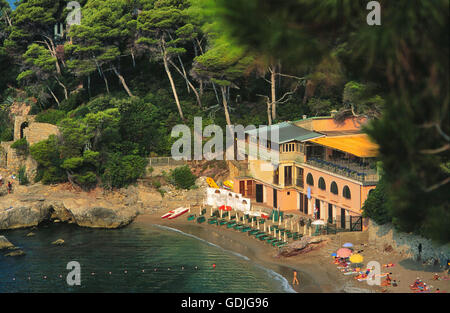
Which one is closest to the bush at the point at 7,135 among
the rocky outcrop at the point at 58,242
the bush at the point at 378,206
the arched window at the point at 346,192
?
the rocky outcrop at the point at 58,242

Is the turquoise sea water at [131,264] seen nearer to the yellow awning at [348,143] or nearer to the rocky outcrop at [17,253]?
the rocky outcrop at [17,253]

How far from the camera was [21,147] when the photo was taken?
71812 mm

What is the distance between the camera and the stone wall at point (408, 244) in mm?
41750

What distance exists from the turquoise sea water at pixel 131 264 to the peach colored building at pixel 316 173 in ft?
30.6

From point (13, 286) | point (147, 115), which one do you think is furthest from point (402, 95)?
point (147, 115)

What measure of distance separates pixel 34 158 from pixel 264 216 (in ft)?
91.3

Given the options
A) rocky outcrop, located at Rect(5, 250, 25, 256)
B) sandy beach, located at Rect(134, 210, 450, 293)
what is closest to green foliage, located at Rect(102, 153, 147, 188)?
sandy beach, located at Rect(134, 210, 450, 293)

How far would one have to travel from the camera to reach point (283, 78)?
75.5 metres

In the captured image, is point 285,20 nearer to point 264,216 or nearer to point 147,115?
point 264,216

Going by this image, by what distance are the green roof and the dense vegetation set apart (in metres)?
4.28

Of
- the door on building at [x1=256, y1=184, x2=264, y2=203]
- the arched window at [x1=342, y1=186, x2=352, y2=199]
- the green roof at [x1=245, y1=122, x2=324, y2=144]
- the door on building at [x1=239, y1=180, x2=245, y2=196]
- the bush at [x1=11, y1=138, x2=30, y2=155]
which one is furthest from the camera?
the bush at [x1=11, y1=138, x2=30, y2=155]

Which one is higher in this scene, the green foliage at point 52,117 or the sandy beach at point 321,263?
the green foliage at point 52,117

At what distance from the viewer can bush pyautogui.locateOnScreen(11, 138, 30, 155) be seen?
71.8 metres

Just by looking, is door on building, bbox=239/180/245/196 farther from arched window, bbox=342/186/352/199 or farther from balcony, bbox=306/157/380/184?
arched window, bbox=342/186/352/199
